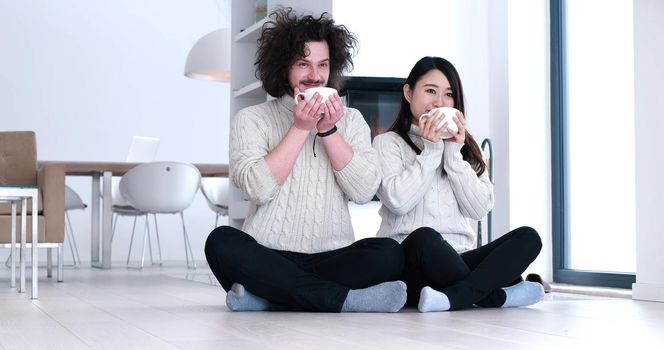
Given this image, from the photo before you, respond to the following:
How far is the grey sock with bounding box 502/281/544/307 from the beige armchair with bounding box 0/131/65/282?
2.39 metres

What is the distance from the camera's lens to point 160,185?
6.55 metres

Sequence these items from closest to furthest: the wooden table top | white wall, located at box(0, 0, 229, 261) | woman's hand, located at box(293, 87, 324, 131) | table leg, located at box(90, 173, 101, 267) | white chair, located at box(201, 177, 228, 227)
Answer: woman's hand, located at box(293, 87, 324, 131), the wooden table top, table leg, located at box(90, 173, 101, 267), white chair, located at box(201, 177, 228, 227), white wall, located at box(0, 0, 229, 261)

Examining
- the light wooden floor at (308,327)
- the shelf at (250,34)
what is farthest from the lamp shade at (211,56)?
the light wooden floor at (308,327)

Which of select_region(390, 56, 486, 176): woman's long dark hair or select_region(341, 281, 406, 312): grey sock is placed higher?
select_region(390, 56, 486, 176): woman's long dark hair

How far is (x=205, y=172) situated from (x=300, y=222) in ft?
14.3

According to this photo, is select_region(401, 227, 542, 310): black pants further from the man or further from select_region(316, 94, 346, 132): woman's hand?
select_region(316, 94, 346, 132): woman's hand

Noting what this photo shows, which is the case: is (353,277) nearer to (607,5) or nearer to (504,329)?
(504,329)

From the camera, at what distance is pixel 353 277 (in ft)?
8.59

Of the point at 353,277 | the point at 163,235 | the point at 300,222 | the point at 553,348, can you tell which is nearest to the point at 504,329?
the point at 553,348

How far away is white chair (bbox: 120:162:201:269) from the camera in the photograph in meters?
6.53

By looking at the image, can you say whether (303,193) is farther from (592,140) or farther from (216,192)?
(216,192)

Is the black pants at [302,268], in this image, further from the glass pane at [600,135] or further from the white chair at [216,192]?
the white chair at [216,192]

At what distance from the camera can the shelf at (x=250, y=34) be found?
4452mm

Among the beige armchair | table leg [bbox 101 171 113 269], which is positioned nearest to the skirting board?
the beige armchair
